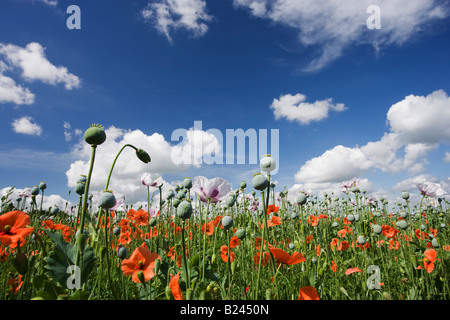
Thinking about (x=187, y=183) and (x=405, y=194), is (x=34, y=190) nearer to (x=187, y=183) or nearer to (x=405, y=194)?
(x=187, y=183)

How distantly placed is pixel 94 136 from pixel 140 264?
79 cm

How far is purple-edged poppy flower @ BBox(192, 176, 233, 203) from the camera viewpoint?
186 cm

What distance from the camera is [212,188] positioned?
6.11 ft

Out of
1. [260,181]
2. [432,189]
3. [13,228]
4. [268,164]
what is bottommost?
[13,228]

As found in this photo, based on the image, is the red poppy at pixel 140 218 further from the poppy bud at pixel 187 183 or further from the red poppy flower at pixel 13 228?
the red poppy flower at pixel 13 228

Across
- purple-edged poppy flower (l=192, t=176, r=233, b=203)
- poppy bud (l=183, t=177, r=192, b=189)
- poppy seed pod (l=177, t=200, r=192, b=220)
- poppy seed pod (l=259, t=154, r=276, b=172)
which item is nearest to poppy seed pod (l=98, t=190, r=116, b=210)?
poppy seed pod (l=177, t=200, r=192, b=220)

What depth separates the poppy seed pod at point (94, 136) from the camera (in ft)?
4.05

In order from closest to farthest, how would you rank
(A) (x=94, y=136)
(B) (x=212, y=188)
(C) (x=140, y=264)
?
(A) (x=94, y=136) → (C) (x=140, y=264) → (B) (x=212, y=188)

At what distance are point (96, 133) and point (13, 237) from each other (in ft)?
2.00

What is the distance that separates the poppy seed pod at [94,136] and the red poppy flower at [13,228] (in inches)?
19.2

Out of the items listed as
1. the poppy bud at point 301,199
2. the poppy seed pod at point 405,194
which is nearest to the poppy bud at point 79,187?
the poppy bud at point 301,199

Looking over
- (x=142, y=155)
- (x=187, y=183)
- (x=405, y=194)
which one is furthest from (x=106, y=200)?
(x=405, y=194)
